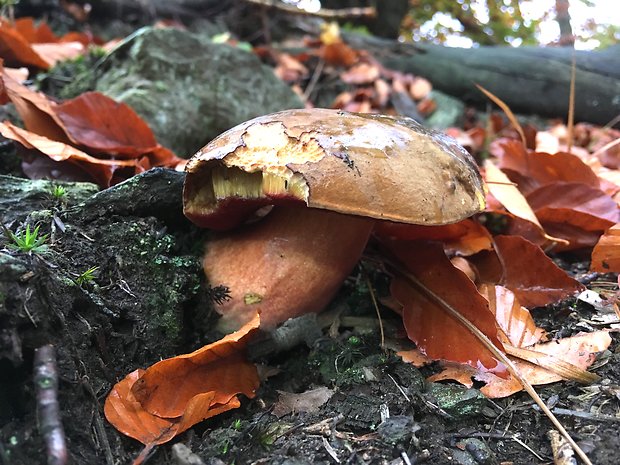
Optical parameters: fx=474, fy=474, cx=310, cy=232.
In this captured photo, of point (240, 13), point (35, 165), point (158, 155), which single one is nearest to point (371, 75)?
point (240, 13)

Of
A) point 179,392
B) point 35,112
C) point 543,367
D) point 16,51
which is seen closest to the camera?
point 179,392

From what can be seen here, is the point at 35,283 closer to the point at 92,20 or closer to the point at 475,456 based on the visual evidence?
the point at 475,456

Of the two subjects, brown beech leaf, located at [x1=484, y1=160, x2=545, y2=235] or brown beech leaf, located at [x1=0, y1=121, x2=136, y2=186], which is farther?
brown beech leaf, located at [x1=484, y1=160, x2=545, y2=235]

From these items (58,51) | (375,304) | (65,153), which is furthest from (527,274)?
(58,51)

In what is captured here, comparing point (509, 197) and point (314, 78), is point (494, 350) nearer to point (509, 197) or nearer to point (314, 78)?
point (509, 197)

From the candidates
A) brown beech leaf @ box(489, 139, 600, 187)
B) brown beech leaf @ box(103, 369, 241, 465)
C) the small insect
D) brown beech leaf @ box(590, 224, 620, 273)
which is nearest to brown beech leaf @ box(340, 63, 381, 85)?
brown beech leaf @ box(489, 139, 600, 187)

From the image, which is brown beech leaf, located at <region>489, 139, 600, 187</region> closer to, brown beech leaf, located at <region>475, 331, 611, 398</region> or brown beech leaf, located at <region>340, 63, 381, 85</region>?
brown beech leaf, located at <region>475, 331, 611, 398</region>
